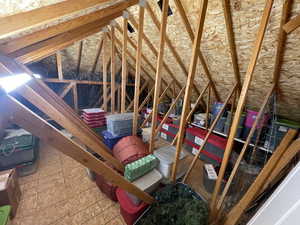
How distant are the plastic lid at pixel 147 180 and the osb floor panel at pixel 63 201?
545 millimetres

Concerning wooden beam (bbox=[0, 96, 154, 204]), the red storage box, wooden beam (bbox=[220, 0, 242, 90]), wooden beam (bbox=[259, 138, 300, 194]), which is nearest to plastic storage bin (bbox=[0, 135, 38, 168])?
the red storage box

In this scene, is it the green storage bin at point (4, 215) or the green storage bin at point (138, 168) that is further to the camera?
the green storage bin at point (138, 168)

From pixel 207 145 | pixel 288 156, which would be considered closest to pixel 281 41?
pixel 288 156

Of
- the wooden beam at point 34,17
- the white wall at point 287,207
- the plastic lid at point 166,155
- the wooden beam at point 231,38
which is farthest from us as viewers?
the plastic lid at point 166,155

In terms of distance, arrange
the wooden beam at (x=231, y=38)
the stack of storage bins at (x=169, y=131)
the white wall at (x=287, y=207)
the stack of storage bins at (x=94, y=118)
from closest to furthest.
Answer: the white wall at (x=287, y=207) → the wooden beam at (x=231, y=38) → the stack of storage bins at (x=94, y=118) → the stack of storage bins at (x=169, y=131)

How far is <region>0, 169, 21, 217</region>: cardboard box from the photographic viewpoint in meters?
1.43

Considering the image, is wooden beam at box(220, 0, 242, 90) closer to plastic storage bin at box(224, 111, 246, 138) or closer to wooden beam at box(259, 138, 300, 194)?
plastic storage bin at box(224, 111, 246, 138)

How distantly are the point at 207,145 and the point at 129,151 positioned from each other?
5.22ft

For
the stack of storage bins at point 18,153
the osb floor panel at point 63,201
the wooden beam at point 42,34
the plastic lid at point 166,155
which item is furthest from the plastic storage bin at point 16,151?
the plastic lid at point 166,155

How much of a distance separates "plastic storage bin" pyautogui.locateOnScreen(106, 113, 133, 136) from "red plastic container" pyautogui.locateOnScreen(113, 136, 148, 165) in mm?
318

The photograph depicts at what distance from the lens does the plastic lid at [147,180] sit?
144 cm

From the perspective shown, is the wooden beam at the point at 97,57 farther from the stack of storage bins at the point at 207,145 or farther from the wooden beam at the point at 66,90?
the stack of storage bins at the point at 207,145

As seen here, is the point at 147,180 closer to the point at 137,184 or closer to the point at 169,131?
the point at 137,184

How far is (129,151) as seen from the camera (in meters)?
1.88
